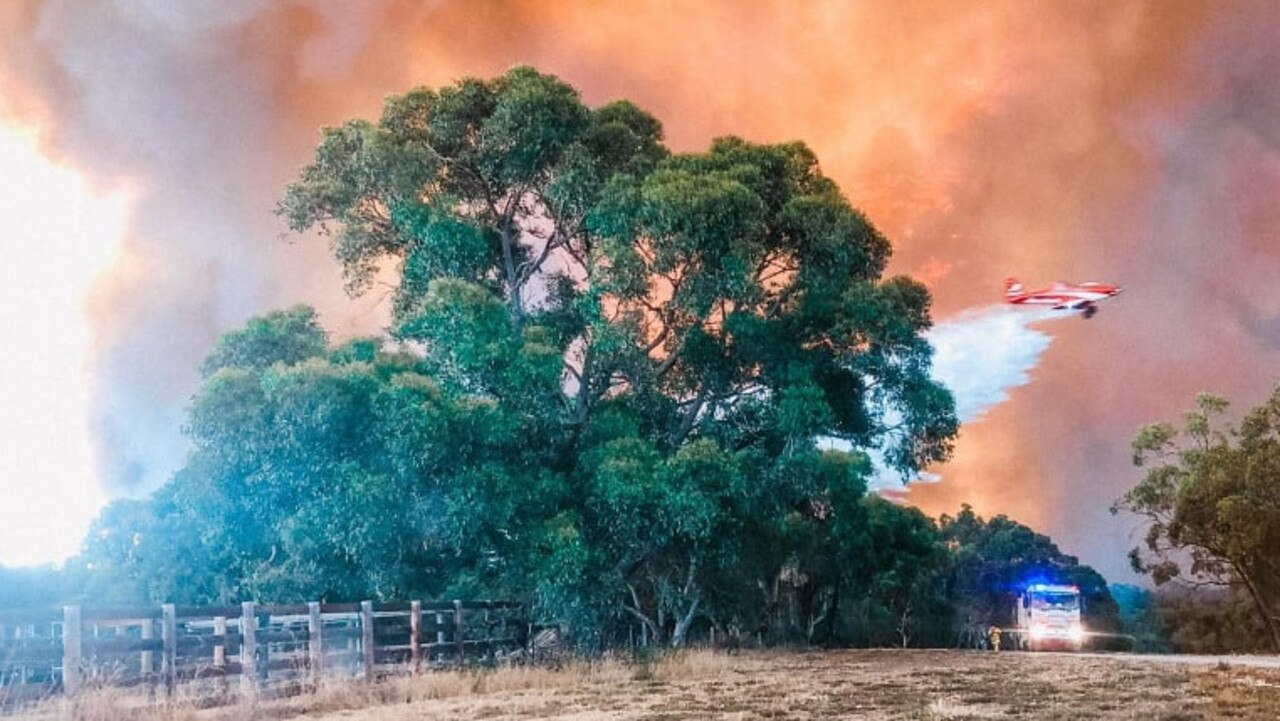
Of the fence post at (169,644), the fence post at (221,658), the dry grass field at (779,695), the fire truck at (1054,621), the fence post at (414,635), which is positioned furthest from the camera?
the fire truck at (1054,621)

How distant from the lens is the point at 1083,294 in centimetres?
2773

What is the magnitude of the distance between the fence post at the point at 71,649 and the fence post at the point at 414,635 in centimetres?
909

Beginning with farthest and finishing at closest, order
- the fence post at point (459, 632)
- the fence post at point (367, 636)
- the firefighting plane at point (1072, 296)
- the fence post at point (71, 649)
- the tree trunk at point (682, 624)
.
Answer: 1. the tree trunk at point (682, 624)
2. the fence post at point (459, 632)
3. the firefighting plane at point (1072, 296)
4. the fence post at point (367, 636)
5. the fence post at point (71, 649)

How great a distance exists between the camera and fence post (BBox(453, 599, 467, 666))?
91.1 feet

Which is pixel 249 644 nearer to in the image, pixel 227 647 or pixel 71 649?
pixel 227 647

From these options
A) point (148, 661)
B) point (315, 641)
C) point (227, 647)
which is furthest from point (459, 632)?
point (148, 661)

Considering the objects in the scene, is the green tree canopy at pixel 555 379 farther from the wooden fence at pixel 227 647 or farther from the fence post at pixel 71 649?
the fence post at pixel 71 649

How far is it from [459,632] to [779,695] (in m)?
11.0

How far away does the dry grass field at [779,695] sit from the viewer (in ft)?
52.3

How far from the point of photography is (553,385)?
31.6 m

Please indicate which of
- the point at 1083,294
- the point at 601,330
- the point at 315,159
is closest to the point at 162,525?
the point at 315,159

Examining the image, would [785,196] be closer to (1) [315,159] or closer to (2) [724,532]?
(2) [724,532]

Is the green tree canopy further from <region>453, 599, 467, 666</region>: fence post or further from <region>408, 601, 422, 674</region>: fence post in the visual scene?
<region>408, 601, 422, 674</region>: fence post

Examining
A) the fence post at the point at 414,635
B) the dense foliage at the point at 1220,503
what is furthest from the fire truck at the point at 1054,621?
the fence post at the point at 414,635
